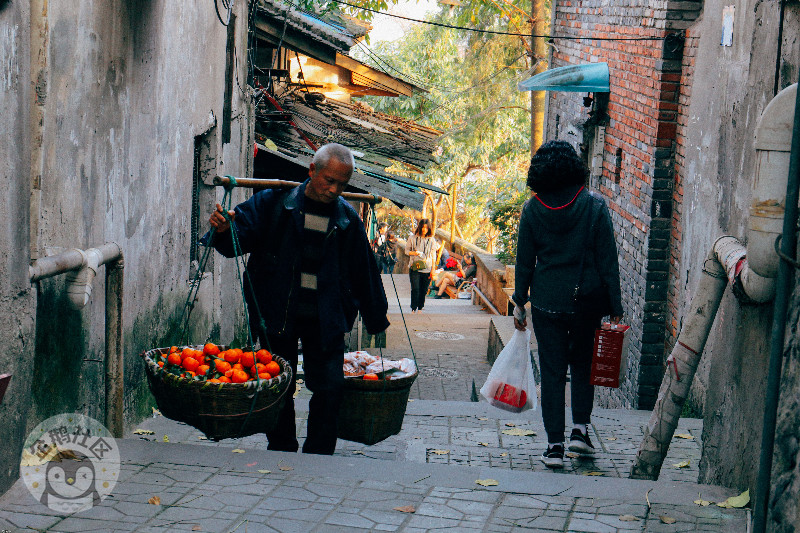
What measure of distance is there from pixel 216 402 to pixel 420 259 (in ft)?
40.3

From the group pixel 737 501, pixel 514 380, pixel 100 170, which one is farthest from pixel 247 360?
pixel 737 501

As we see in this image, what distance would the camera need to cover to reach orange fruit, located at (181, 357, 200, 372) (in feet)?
15.2

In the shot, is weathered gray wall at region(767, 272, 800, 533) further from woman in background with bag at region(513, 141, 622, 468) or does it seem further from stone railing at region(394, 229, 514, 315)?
stone railing at region(394, 229, 514, 315)

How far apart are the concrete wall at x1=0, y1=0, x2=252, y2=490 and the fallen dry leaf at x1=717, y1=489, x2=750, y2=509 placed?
3195 mm

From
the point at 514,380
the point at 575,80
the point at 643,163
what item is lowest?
the point at 514,380

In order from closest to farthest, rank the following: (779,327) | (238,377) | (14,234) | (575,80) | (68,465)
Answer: (779,327)
(14,234)
(68,465)
(238,377)
(575,80)

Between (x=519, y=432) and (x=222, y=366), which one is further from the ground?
(x=222, y=366)

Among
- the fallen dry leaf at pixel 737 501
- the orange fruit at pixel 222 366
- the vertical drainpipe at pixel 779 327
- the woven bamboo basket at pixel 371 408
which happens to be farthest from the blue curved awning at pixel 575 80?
the vertical drainpipe at pixel 779 327

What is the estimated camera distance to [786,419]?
11.5ft

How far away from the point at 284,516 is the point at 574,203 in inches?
103

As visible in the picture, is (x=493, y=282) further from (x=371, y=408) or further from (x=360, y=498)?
(x=360, y=498)

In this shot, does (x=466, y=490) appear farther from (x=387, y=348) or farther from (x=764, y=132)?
(x=387, y=348)

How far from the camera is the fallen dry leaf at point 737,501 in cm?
415

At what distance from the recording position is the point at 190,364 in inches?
183
